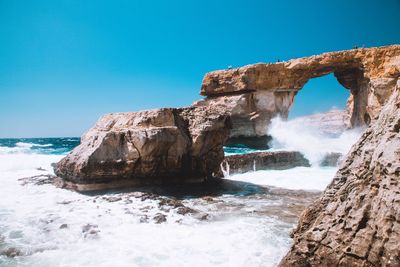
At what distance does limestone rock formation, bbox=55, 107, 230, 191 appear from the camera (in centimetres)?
744

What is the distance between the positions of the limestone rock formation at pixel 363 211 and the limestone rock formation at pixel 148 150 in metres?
5.41

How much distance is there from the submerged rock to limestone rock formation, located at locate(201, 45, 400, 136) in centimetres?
924

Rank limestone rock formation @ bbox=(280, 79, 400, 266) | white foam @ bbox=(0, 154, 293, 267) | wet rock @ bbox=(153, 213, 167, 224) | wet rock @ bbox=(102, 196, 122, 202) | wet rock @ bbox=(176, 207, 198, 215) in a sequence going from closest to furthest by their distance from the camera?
limestone rock formation @ bbox=(280, 79, 400, 266) → white foam @ bbox=(0, 154, 293, 267) → wet rock @ bbox=(153, 213, 167, 224) → wet rock @ bbox=(176, 207, 198, 215) → wet rock @ bbox=(102, 196, 122, 202)

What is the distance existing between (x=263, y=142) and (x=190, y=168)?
17.5 meters

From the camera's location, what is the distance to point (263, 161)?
13664 mm

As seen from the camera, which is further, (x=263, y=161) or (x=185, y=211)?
(x=263, y=161)

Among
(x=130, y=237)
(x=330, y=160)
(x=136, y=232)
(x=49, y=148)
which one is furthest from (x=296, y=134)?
(x=49, y=148)

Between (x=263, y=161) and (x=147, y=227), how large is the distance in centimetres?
960

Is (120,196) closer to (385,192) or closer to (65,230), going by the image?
(65,230)

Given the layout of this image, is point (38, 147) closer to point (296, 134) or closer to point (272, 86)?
point (272, 86)

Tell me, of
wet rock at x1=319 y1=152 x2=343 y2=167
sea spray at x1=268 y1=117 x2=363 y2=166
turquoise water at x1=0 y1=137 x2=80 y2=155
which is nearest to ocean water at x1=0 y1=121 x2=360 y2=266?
wet rock at x1=319 y1=152 x2=343 y2=167

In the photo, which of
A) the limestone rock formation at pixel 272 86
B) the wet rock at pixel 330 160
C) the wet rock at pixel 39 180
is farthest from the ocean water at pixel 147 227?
the limestone rock formation at pixel 272 86

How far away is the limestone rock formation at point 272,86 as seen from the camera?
21.2m

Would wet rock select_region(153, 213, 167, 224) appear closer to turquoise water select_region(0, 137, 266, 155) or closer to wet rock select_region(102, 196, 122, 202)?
wet rock select_region(102, 196, 122, 202)
